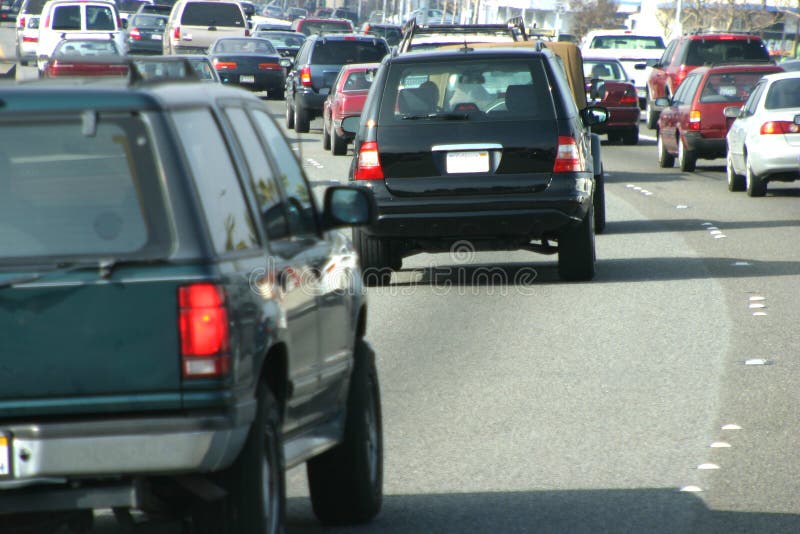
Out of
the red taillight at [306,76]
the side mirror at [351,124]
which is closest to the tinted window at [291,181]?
the side mirror at [351,124]

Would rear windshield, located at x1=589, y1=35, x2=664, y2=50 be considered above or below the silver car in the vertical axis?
below

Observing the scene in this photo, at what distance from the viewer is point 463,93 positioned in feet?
44.3

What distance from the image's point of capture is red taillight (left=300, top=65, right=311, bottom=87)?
36219 millimetres

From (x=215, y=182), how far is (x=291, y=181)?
1.26 meters

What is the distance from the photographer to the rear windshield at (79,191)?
182 inches

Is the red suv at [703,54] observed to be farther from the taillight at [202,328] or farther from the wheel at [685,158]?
the taillight at [202,328]

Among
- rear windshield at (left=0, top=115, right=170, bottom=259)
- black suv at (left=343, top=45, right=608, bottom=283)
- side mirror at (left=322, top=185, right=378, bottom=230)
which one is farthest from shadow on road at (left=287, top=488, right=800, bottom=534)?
black suv at (left=343, top=45, right=608, bottom=283)

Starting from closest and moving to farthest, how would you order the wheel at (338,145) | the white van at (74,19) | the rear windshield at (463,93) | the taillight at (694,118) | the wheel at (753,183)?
the rear windshield at (463,93) → the wheel at (753,183) → the taillight at (694,118) → the wheel at (338,145) → the white van at (74,19)

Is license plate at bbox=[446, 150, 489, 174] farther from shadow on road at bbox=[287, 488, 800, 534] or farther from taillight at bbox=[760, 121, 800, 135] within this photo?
taillight at bbox=[760, 121, 800, 135]

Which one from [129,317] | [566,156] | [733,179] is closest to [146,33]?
[733,179]

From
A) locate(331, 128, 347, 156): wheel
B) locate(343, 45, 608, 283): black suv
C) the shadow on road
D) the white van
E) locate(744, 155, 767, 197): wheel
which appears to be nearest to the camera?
the shadow on road

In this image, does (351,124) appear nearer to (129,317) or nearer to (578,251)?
(578,251)

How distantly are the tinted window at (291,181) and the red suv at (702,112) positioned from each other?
20.4 meters

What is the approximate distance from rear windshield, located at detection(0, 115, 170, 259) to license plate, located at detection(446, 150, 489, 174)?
860 cm
